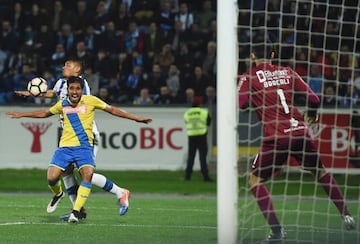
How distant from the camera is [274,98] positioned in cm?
1145

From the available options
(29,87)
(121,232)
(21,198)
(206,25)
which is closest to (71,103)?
(29,87)

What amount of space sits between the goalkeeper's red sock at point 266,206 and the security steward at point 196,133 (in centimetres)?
1142

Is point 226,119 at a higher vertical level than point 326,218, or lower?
higher

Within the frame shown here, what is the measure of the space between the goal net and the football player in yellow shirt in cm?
188

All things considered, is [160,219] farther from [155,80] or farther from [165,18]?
[165,18]

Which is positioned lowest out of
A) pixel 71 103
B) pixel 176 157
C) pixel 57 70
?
pixel 176 157

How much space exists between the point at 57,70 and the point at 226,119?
54.7 feet

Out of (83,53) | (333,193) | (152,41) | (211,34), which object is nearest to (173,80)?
(152,41)

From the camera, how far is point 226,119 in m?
9.23

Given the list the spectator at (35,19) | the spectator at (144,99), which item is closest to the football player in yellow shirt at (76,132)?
the spectator at (144,99)

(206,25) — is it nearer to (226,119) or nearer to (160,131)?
(160,131)

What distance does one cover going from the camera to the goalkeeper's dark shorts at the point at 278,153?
1139 centimetres

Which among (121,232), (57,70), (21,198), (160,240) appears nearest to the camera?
(160,240)

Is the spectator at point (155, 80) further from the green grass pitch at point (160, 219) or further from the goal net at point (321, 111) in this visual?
the green grass pitch at point (160, 219)
